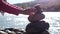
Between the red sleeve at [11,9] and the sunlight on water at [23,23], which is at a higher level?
the sunlight on water at [23,23]

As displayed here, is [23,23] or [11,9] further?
[23,23]

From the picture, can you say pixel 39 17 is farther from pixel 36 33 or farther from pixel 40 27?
pixel 36 33

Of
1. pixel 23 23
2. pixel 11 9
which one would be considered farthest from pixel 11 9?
pixel 23 23

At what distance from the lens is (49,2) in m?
3.56

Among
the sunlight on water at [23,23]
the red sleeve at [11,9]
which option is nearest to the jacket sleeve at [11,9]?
the red sleeve at [11,9]

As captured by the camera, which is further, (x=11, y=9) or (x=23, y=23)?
(x=23, y=23)

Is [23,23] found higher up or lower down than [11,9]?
higher up

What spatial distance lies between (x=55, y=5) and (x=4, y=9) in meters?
0.98

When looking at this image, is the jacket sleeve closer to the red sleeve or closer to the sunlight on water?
the red sleeve

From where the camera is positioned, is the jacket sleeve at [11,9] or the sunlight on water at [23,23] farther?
the sunlight on water at [23,23]

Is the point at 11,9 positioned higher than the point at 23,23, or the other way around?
the point at 23,23

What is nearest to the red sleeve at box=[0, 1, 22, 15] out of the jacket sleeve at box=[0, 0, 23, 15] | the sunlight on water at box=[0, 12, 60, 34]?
the jacket sleeve at box=[0, 0, 23, 15]

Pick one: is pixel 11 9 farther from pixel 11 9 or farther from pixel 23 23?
pixel 23 23

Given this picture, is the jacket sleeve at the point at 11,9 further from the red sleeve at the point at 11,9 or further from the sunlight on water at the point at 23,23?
the sunlight on water at the point at 23,23
